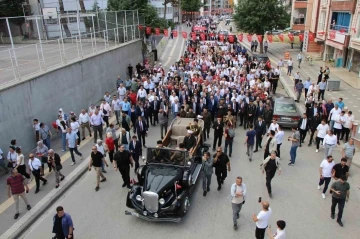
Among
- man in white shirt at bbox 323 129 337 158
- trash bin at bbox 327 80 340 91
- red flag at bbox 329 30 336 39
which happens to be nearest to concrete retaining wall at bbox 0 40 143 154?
Result: man in white shirt at bbox 323 129 337 158

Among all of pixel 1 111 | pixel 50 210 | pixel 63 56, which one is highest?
pixel 63 56

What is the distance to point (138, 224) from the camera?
8.39 meters

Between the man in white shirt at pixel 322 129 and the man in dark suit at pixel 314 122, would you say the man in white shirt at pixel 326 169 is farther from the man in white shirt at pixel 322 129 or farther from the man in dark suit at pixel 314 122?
the man in dark suit at pixel 314 122

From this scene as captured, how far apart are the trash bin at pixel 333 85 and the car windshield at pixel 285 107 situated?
25.1 feet

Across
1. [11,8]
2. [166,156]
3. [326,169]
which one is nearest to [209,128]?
[166,156]

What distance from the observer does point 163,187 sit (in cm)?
835

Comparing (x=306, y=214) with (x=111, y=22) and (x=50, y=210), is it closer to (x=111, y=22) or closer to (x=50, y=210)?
(x=50, y=210)

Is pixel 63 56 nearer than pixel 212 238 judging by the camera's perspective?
No

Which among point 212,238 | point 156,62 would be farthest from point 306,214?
point 156,62

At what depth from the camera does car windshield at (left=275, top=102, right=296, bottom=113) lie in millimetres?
14844

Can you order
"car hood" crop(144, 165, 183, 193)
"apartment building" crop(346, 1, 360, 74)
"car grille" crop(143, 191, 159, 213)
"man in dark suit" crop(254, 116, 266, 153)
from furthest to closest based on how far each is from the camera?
1. "apartment building" crop(346, 1, 360, 74)
2. "man in dark suit" crop(254, 116, 266, 153)
3. "car hood" crop(144, 165, 183, 193)
4. "car grille" crop(143, 191, 159, 213)

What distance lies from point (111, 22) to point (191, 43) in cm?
1553

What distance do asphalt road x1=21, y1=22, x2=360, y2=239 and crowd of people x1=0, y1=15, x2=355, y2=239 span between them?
0.33m

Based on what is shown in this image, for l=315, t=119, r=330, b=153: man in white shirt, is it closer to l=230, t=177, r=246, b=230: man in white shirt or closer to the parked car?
the parked car
